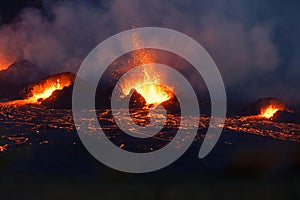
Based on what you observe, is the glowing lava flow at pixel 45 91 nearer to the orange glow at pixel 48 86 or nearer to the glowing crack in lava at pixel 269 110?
the orange glow at pixel 48 86

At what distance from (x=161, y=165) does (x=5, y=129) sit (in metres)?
12.7

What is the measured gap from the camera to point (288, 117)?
3269cm

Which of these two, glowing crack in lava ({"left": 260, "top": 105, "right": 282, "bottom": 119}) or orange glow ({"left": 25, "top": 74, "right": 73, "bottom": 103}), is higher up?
orange glow ({"left": 25, "top": 74, "right": 73, "bottom": 103})

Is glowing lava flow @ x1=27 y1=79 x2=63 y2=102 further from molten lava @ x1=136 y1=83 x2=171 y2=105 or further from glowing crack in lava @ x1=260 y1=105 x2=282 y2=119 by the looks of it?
glowing crack in lava @ x1=260 y1=105 x2=282 y2=119

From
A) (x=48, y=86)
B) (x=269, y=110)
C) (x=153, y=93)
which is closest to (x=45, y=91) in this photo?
(x=48, y=86)

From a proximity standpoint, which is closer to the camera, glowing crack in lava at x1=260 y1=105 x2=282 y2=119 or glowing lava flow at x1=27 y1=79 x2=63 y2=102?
glowing lava flow at x1=27 y1=79 x2=63 y2=102

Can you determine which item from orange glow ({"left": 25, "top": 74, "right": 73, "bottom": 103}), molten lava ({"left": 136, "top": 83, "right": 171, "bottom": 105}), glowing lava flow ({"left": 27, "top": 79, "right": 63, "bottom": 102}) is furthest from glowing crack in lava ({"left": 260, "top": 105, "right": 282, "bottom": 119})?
glowing lava flow ({"left": 27, "top": 79, "right": 63, "bottom": 102})

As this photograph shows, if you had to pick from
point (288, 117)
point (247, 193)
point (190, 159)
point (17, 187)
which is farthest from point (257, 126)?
point (17, 187)

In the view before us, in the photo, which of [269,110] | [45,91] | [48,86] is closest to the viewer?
[45,91]

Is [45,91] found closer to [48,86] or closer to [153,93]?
[48,86]

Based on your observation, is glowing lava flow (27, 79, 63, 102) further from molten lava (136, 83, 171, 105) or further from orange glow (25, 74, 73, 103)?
molten lava (136, 83, 171, 105)

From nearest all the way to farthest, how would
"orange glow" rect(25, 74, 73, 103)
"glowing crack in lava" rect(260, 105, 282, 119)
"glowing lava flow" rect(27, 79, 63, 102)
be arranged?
"glowing lava flow" rect(27, 79, 63, 102), "orange glow" rect(25, 74, 73, 103), "glowing crack in lava" rect(260, 105, 282, 119)

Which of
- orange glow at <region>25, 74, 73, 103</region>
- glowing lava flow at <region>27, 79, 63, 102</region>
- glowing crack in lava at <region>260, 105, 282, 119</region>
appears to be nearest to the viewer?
glowing lava flow at <region>27, 79, 63, 102</region>

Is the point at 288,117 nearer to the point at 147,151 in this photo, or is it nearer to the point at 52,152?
the point at 147,151
